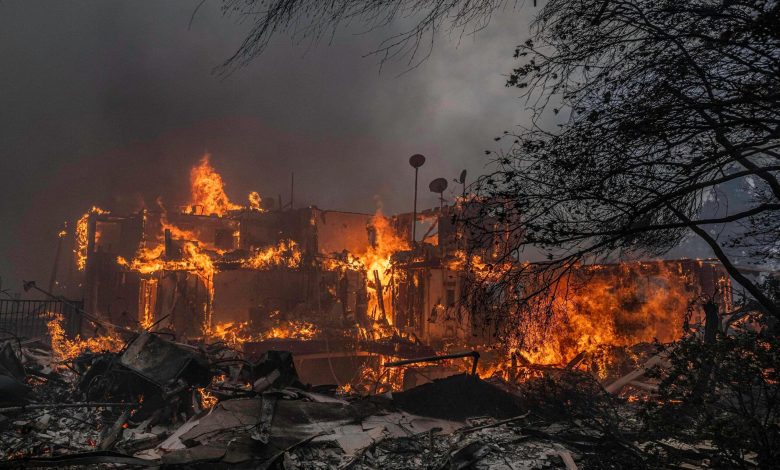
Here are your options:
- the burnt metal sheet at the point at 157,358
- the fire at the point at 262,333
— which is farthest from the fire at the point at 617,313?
the burnt metal sheet at the point at 157,358

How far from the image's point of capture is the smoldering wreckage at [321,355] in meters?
6.15

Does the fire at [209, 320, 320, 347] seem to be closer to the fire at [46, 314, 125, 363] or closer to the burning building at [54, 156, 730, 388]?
the burning building at [54, 156, 730, 388]

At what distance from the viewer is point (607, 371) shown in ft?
52.1

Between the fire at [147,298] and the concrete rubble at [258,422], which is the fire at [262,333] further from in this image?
the concrete rubble at [258,422]

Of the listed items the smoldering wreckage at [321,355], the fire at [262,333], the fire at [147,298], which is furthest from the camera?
the fire at [147,298]

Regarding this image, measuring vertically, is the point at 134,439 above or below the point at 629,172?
below

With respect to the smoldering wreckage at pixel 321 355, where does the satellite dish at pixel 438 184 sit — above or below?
above

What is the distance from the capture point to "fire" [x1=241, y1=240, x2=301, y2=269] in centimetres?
2642

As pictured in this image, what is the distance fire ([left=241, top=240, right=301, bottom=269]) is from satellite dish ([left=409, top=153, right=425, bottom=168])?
30.2 feet

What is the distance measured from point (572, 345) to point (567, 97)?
18.5 metres

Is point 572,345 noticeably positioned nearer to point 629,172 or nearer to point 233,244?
point 629,172

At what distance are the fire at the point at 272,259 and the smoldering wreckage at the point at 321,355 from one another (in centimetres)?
14

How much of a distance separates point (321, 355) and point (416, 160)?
1460cm

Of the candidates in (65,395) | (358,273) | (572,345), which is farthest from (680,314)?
(65,395)
